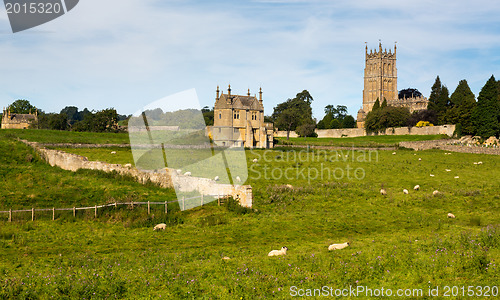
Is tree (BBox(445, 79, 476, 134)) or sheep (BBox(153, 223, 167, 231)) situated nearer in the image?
sheep (BBox(153, 223, 167, 231))

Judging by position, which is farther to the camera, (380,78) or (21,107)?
(380,78)

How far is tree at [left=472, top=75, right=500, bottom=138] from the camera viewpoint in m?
68.9

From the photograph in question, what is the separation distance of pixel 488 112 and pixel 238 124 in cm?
4179

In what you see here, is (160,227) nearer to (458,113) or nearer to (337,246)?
(337,246)

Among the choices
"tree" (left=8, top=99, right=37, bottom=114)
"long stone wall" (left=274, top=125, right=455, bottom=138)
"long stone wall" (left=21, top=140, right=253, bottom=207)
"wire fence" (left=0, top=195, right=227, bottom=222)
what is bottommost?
"wire fence" (left=0, top=195, right=227, bottom=222)

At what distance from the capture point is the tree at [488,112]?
68.9 metres

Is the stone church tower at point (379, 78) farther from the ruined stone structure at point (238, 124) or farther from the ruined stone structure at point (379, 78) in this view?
the ruined stone structure at point (238, 124)

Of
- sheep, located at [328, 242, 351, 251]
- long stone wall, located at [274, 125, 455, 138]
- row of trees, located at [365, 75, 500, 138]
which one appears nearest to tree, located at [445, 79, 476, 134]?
row of trees, located at [365, 75, 500, 138]

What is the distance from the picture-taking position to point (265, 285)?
12.4 meters

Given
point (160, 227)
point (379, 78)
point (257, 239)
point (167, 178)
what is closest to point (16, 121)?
point (167, 178)

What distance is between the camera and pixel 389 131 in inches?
3930

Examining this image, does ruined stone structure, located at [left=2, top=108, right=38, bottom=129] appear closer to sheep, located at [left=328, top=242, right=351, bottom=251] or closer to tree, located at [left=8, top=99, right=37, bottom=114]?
tree, located at [left=8, top=99, right=37, bottom=114]

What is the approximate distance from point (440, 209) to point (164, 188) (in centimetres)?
1852

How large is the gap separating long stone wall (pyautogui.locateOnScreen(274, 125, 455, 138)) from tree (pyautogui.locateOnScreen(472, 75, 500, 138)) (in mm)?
11687
